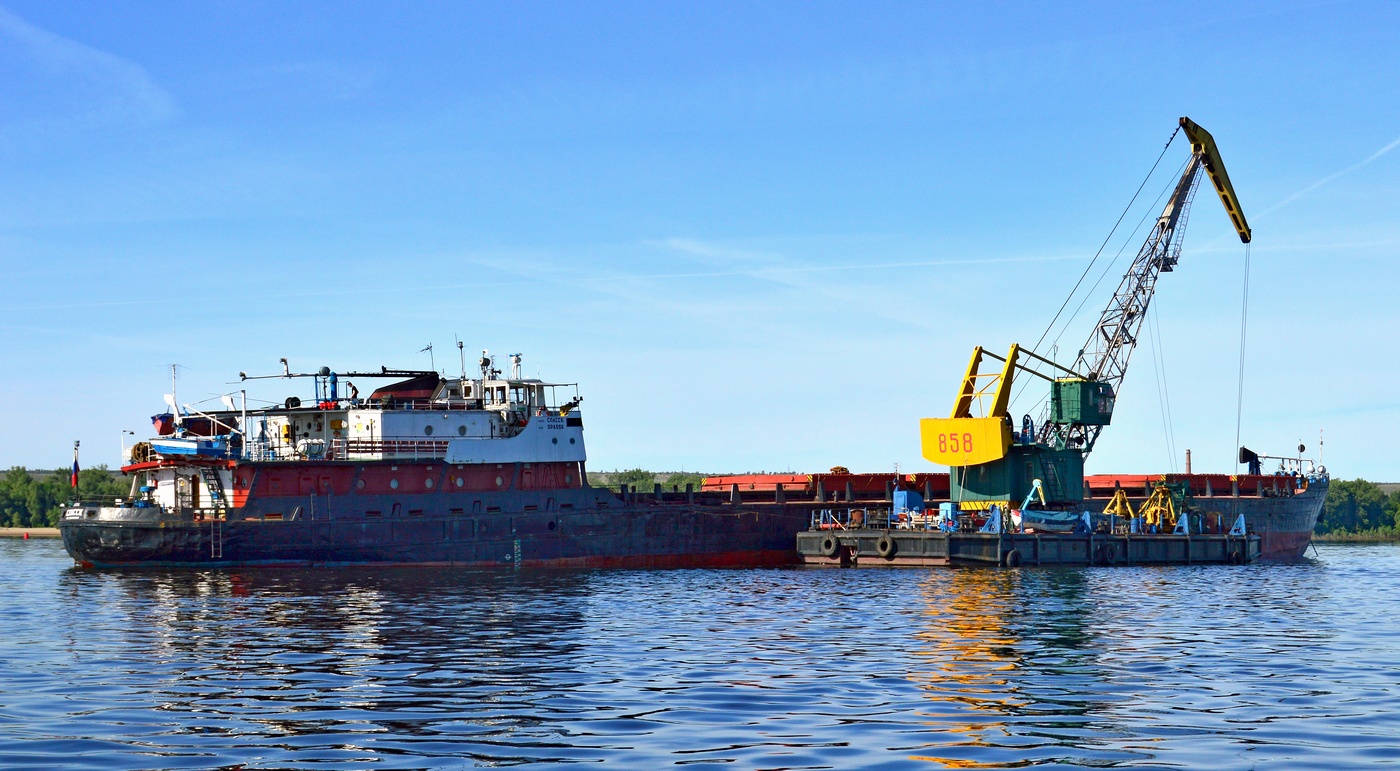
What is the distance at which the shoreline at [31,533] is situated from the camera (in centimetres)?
13985

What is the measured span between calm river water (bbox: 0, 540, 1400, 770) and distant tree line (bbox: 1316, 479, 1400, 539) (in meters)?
119

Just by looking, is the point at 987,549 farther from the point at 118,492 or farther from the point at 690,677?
the point at 118,492

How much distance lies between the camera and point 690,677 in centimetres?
2708

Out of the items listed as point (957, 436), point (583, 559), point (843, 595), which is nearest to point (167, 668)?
point (843, 595)

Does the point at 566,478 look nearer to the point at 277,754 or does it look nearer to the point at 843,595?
the point at 843,595

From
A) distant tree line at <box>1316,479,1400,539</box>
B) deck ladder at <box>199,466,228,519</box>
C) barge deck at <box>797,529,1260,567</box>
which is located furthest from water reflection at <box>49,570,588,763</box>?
distant tree line at <box>1316,479,1400,539</box>

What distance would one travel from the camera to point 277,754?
1950 centimetres

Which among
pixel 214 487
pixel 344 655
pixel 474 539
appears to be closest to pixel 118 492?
pixel 214 487


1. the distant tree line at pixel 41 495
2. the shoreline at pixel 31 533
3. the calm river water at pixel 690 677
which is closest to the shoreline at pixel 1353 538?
the calm river water at pixel 690 677

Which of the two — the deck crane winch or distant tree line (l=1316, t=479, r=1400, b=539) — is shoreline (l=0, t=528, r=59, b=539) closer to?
the deck crane winch

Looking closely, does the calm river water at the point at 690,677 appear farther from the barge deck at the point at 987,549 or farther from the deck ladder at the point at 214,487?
the barge deck at the point at 987,549

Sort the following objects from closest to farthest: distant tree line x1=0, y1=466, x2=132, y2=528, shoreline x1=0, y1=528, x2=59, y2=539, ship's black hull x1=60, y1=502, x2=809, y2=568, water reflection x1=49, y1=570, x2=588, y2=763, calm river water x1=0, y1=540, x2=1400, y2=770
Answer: calm river water x1=0, y1=540, x2=1400, y2=770 → water reflection x1=49, y1=570, x2=588, y2=763 → ship's black hull x1=60, y1=502, x2=809, y2=568 → shoreline x1=0, y1=528, x2=59, y2=539 → distant tree line x1=0, y1=466, x2=132, y2=528

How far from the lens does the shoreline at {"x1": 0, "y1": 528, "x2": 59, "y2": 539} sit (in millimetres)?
139850

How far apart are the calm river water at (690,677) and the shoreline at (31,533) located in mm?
103465
